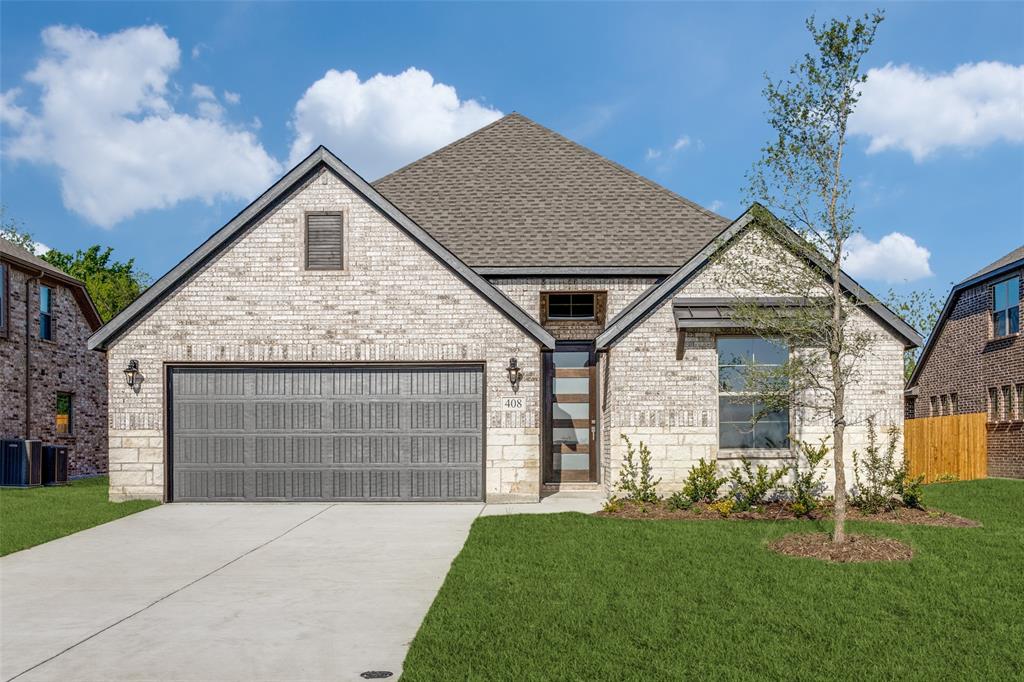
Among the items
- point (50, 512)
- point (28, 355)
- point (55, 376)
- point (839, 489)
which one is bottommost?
point (50, 512)

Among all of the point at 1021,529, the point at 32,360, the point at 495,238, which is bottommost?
the point at 1021,529

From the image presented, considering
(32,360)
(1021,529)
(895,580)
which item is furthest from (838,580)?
(32,360)

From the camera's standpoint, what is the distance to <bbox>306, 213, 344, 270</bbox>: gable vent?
16.4 metres

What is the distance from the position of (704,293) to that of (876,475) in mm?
4436

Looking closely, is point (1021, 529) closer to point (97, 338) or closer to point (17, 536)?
point (17, 536)

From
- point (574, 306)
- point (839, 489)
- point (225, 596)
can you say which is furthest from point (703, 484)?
point (225, 596)

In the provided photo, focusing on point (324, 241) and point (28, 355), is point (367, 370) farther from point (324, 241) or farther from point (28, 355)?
point (28, 355)

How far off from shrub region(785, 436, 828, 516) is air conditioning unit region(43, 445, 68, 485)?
17604 millimetres

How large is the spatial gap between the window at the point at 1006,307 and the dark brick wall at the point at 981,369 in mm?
218

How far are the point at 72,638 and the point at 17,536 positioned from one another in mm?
6374

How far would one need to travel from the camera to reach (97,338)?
1625cm

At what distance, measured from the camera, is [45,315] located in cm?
2492

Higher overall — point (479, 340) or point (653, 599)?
point (479, 340)

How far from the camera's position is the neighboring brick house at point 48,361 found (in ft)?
74.5
